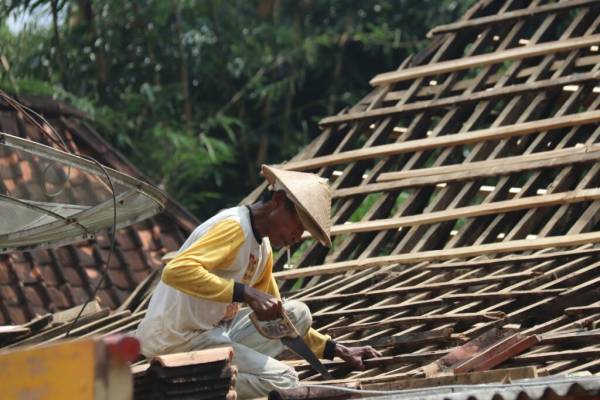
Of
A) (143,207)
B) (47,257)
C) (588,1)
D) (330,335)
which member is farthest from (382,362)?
(47,257)

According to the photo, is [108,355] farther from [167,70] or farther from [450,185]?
[167,70]

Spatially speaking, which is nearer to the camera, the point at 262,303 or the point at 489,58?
the point at 262,303

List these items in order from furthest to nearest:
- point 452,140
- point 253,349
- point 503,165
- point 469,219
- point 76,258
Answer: point 76,258
point 452,140
point 503,165
point 469,219
point 253,349

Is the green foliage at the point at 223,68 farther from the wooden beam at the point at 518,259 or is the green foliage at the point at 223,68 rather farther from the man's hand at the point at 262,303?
the man's hand at the point at 262,303

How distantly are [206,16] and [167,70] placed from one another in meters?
0.95

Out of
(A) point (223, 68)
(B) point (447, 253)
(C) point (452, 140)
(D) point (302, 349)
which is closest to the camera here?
(D) point (302, 349)

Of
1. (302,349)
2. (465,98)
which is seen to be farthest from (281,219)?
(465,98)

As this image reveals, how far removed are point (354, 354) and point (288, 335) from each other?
0.43 m

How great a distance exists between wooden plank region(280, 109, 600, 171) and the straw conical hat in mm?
2730

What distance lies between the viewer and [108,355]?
191 inches

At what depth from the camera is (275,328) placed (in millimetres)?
7320

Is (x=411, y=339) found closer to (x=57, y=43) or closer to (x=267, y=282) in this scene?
(x=267, y=282)

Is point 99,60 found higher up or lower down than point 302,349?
higher up

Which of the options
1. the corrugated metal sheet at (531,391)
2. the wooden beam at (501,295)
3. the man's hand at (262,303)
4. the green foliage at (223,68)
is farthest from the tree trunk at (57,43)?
the corrugated metal sheet at (531,391)
